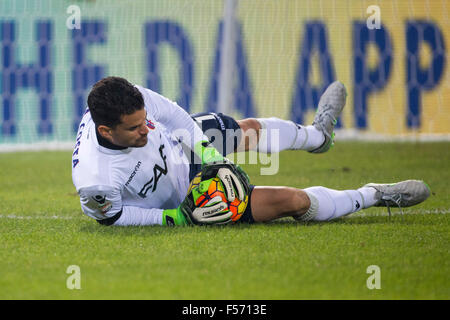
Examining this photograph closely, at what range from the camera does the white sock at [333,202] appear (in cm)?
420

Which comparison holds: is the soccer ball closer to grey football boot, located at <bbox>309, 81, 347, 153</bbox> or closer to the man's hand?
A: the man's hand

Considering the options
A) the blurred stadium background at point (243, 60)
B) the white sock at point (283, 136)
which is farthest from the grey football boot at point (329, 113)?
the blurred stadium background at point (243, 60)

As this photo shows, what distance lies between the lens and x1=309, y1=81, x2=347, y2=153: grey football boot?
5.27m

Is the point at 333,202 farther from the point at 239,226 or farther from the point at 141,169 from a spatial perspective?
the point at 141,169

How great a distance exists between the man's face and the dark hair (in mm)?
26

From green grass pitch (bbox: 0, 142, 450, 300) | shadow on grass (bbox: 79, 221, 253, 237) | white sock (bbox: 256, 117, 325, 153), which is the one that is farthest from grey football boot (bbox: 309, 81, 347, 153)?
shadow on grass (bbox: 79, 221, 253, 237)

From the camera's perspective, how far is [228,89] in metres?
8.86

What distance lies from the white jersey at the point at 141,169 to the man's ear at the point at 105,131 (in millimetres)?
100

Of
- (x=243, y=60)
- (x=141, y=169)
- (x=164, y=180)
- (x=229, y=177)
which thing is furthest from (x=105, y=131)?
(x=243, y=60)

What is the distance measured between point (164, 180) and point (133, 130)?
1.66 feet

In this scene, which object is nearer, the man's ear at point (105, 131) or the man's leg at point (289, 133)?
the man's ear at point (105, 131)

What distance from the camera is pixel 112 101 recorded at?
12.5 ft

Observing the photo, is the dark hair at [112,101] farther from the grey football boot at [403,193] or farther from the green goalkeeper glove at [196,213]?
the grey football boot at [403,193]

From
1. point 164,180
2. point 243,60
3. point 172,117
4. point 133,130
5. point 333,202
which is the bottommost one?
point 333,202
